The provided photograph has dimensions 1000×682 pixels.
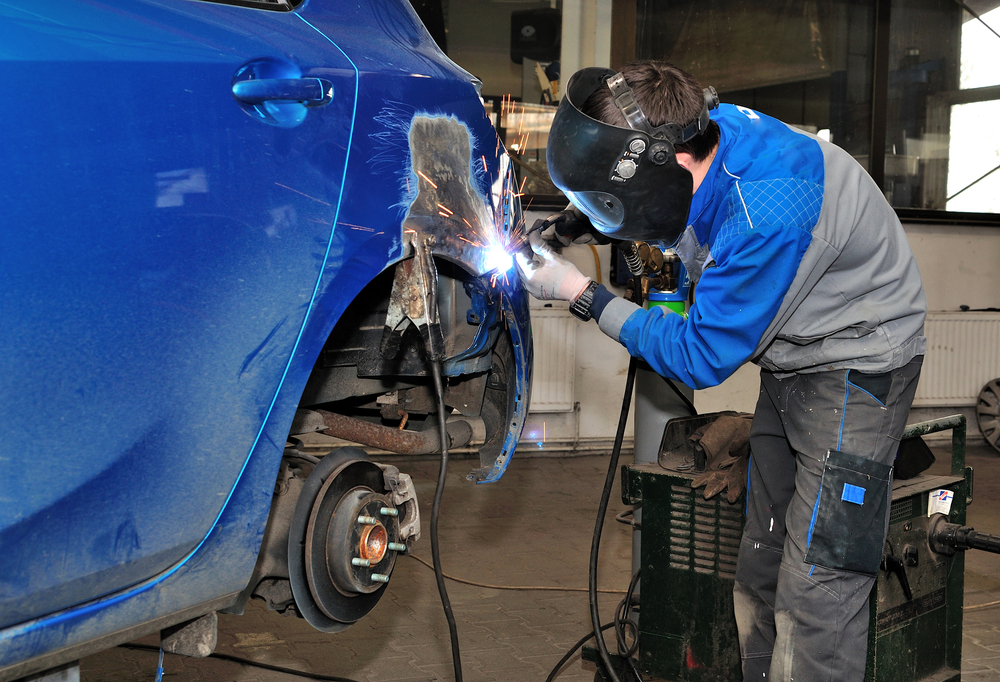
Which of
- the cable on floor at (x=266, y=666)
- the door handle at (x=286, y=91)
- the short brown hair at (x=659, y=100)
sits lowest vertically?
the cable on floor at (x=266, y=666)

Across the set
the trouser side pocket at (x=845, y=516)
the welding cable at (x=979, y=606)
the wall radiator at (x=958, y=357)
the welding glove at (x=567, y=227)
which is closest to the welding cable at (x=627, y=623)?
the trouser side pocket at (x=845, y=516)

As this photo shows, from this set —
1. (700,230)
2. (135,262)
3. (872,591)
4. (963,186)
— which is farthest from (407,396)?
(963,186)

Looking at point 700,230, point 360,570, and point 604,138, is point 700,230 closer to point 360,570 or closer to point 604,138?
point 604,138

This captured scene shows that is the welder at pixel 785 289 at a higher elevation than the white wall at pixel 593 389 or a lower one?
higher

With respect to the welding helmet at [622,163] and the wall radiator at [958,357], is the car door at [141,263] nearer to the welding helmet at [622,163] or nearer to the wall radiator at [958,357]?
the welding helmet at [622,163]

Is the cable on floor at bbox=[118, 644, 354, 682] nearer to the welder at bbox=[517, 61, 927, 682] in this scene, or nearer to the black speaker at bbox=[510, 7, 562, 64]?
the welder at bbox=[517, 61, 927, 682]

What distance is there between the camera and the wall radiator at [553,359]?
6293 millimetres

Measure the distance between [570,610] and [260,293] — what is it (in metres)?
2.55

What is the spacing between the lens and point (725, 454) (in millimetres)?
2742

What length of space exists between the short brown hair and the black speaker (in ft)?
15.5

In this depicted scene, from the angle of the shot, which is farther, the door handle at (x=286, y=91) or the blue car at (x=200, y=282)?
the door handle at (x=286, y=91)

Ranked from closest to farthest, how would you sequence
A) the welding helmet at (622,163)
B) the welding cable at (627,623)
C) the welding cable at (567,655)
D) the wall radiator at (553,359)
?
the welding helmet at (622,163) < the welding cable at (627,623) < the welding cable at (567,655) < the wall radiator at (553,359)

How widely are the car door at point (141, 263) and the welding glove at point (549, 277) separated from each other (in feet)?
2.39

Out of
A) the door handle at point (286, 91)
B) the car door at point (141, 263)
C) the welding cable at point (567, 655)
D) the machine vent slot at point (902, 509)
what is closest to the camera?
the car door at point (141, 263)
